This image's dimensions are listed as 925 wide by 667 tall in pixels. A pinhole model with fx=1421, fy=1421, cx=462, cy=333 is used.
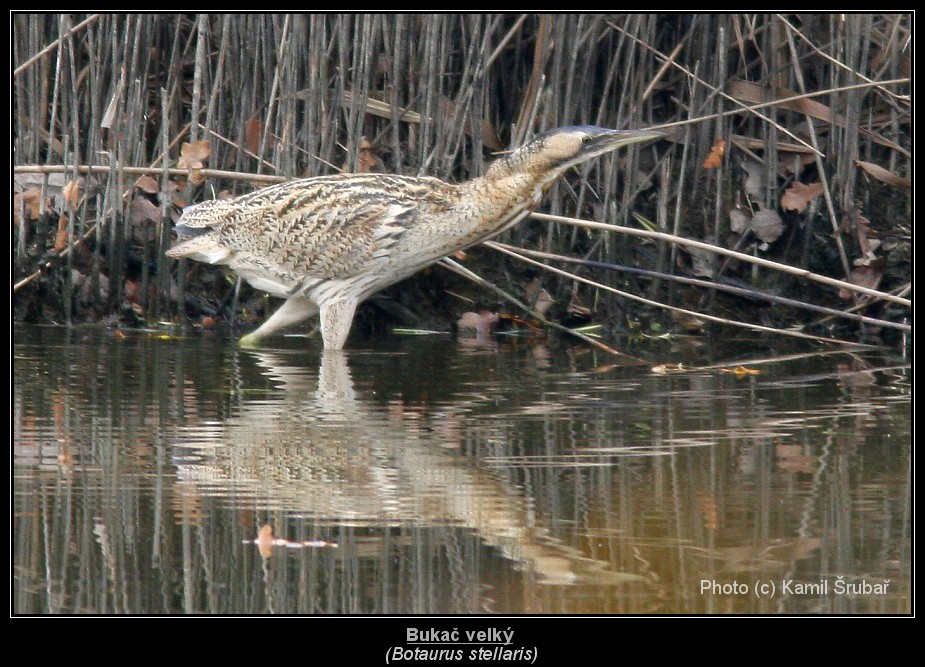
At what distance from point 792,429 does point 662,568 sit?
1.95m

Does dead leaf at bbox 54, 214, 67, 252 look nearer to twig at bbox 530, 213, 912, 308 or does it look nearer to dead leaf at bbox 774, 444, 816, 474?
twig at bbox 530, 213, 912, 308

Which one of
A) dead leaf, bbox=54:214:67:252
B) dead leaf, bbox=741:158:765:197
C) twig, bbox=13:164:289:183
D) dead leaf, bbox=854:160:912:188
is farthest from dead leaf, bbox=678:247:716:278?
dead leaf, bbox=54:214:67:252

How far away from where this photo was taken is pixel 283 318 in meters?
7.92

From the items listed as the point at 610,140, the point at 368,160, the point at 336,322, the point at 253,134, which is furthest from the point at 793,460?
the point at 253,134

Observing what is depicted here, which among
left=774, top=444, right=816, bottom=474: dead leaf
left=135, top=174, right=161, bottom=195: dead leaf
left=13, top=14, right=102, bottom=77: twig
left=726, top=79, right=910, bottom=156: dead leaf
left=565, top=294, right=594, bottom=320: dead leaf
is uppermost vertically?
left=13, top=14, right=102, bottom=77: twig

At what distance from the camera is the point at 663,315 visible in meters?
8.52

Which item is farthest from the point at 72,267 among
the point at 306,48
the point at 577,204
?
the point at 577,204

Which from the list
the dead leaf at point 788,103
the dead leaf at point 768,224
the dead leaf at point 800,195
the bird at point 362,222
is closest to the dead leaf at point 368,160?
the bird at point 362,222

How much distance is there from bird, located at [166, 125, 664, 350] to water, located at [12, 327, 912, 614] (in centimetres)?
59

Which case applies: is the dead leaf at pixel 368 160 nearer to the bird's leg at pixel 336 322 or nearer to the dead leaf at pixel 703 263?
the bird's leg at pixel 336 322

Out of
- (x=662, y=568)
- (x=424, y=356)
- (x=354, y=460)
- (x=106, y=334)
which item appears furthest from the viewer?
(x=106, y=334)

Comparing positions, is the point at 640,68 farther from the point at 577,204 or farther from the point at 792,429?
the point at 792,429

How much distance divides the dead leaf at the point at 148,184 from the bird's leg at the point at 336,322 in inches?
62.6

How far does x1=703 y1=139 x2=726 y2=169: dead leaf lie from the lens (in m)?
8.24
